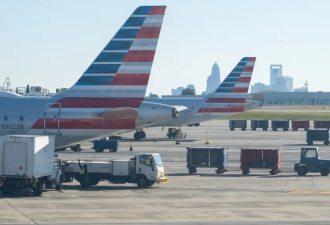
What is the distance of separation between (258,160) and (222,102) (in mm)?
41221

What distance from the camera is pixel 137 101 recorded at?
1469 inches

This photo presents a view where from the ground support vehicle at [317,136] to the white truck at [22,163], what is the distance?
5042 cm

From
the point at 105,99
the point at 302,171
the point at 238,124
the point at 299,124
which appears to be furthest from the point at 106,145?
the point at 299,124

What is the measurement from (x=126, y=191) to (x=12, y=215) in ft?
32.8

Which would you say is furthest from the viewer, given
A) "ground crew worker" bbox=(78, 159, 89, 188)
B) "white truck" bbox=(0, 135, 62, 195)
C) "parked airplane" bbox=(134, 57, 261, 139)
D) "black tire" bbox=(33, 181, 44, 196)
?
"parked airplane" bbox=(134, 57, 261, 139)

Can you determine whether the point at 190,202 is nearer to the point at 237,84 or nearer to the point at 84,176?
the point at 84,176

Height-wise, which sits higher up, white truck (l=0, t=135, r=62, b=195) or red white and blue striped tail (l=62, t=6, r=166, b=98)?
red white and blue striped tail (l=62, t=6, r=166, b=98)

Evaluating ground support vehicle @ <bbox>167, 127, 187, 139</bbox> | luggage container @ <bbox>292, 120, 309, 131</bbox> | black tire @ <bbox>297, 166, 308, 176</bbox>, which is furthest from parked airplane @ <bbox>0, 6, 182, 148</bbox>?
luggage container @ <bbox>292, 120, 309, 131</bbox>

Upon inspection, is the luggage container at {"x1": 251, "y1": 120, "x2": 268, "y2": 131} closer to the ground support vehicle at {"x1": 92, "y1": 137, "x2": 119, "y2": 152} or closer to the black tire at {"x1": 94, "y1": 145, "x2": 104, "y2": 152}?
the ground support vehicle at {"x1": 92, "y1": 137, "x2": 119, "y2": 152}

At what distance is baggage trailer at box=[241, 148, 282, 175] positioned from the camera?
45344 mm

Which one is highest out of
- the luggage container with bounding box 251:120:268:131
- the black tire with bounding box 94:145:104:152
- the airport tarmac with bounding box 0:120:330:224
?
the luggage container with bounding box 251:120:268:131

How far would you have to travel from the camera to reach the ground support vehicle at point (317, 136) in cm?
7582

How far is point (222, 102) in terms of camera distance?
86.4 meters

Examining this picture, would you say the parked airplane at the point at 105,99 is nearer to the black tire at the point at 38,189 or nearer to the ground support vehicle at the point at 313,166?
the black tire at the point at 38,189
